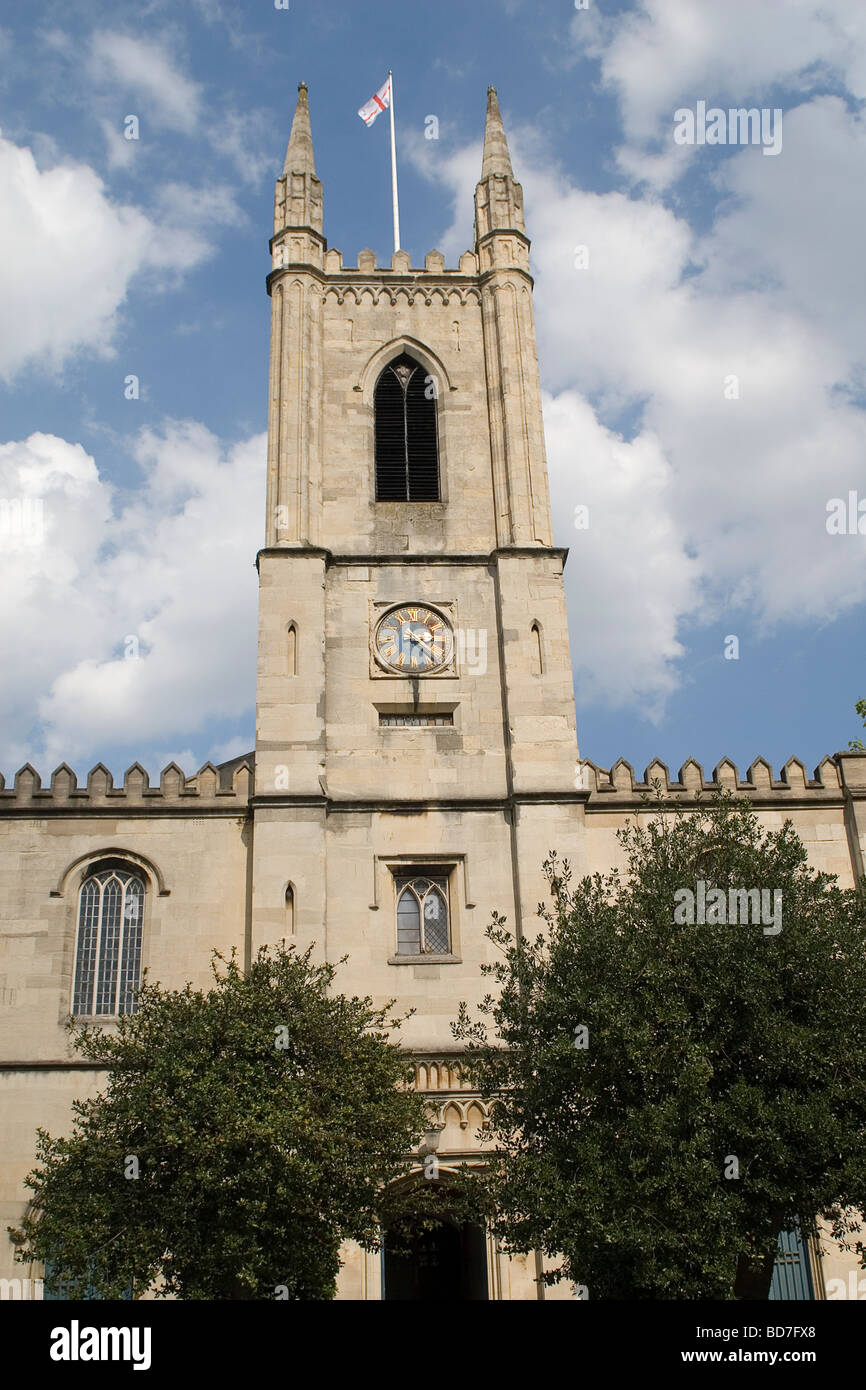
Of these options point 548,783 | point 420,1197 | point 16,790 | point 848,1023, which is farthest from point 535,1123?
point 16,790

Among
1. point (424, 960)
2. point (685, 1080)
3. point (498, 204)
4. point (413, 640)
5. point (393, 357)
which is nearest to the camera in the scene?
point (685, 1080)

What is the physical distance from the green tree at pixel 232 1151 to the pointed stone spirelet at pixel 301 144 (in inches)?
923

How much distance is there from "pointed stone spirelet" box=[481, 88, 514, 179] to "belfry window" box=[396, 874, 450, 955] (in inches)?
783

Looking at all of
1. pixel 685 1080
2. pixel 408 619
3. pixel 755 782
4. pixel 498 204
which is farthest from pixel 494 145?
pixel 685 1080

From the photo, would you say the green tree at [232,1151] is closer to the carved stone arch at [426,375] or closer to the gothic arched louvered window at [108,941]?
the gothic arched louvered window at [108,941]

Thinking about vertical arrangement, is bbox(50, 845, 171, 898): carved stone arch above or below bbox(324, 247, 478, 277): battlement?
below

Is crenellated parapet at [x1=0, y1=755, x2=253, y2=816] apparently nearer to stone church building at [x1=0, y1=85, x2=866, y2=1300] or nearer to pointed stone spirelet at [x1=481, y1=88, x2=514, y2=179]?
stone church building at [x1=0, y1=85, x2=866, y2=1300]

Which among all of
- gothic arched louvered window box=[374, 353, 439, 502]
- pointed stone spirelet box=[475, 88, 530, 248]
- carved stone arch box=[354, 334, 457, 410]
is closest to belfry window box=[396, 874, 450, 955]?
gothic arched louvered window box=[374, 353, 439, 502]

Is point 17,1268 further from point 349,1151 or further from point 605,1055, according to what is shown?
point 605,1055

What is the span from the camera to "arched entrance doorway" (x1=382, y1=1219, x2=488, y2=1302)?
24.5 meters

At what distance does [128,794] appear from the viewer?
26359 millimetres

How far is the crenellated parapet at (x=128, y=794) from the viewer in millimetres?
26172

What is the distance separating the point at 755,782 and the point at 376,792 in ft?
26.8

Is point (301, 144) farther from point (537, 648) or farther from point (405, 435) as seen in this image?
point (537, 648)
